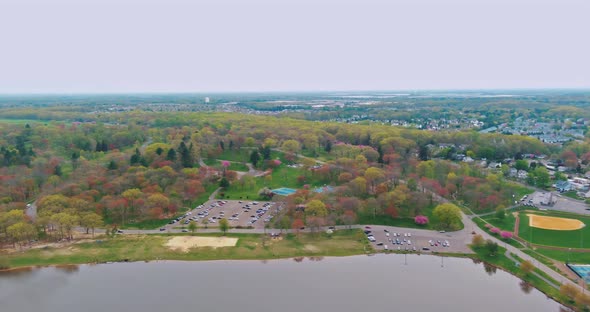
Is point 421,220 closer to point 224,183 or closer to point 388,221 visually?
point 388,221

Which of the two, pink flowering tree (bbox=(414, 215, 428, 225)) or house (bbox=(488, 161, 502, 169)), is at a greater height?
house (bbox=(488, 161, 502, 169))

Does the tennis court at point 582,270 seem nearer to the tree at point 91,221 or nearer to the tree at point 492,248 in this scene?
the tree at point 492,248

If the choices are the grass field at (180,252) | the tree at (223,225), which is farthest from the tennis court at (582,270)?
the tree at (223,225)

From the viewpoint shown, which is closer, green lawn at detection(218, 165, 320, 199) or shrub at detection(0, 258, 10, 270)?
shrub at detection(0, 258, 10, 270)

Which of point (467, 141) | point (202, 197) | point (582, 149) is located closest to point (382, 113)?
point (467, 141)

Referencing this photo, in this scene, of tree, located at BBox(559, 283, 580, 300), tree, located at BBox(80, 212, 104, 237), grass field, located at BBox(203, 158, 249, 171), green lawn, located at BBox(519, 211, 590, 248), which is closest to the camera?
tree, located at BBox(559, 283, 580, 300)

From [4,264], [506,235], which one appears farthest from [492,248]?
[4,264]

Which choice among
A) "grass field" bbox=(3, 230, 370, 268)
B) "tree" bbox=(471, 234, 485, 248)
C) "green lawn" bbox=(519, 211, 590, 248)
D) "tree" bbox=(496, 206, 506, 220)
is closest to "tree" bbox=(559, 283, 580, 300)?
"tree" bbox=(471, 234, 485, 248)

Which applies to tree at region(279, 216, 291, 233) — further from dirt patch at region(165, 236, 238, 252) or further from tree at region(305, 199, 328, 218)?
dirt patch at region(165, 236, 238, 252)

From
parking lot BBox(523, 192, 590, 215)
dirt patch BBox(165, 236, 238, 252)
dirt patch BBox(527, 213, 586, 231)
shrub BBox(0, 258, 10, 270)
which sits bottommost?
shrub BBox(0, 258, 10, 270)
